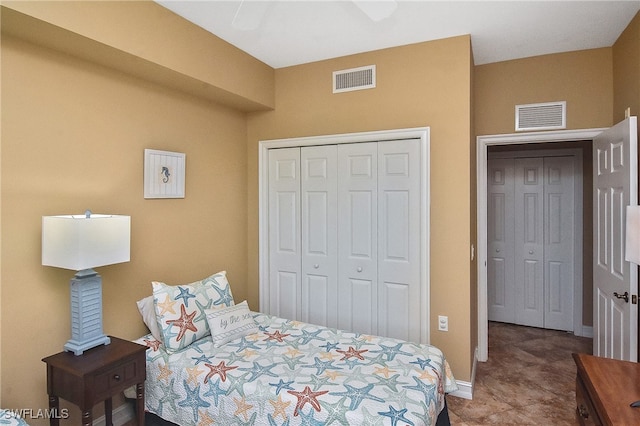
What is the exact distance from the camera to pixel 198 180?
10.2 ft

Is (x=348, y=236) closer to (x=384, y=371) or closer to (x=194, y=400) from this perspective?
(x=384, y=371)

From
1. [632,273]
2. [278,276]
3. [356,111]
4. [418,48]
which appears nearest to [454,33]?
[418,48]

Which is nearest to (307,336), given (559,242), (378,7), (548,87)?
(378,7)

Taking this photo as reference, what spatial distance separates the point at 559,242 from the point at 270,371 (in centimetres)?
388

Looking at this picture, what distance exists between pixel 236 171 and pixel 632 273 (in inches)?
121

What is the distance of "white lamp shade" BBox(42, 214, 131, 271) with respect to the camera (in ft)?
6.12

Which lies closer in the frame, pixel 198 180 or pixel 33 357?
pixel 33 357

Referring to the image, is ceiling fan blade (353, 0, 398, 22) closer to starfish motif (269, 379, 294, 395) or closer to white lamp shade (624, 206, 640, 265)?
white lamp shade (624, 206, 640, 265)

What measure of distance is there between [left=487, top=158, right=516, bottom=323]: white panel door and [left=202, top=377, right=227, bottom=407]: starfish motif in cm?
382

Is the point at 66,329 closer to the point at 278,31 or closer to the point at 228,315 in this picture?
the point at 228,315

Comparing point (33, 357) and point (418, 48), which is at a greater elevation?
point (418, 48)

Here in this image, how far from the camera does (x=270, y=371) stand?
6.91 feet

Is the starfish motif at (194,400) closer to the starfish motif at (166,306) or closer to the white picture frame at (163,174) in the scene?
the starfish motif at (166,306)

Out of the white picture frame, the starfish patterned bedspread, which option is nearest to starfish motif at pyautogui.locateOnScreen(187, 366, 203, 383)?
the starfish patterned bedspread
